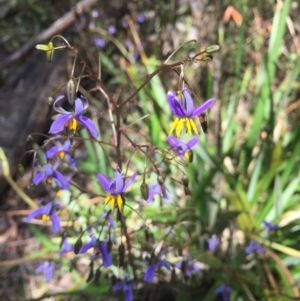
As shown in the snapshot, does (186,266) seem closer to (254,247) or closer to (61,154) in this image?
(254,247)

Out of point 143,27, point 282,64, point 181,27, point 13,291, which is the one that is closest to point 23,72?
point 143,27

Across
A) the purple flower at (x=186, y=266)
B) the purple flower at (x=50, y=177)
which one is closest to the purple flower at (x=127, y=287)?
the purple flower at (x=186, y=266)

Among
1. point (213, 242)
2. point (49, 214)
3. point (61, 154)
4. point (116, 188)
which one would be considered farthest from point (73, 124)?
point (213, 242)

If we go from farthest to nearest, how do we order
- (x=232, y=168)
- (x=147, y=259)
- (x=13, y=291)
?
(x=232, y=168)
(x=13, y=291)
(x=147, y=259)

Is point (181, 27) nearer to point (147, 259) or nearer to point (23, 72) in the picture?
point (23, 72)

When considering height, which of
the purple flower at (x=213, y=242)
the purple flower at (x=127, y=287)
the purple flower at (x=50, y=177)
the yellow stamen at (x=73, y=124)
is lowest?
the purple flower at (x=213, y=242)

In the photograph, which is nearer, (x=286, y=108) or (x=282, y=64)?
(x=286, y=108)

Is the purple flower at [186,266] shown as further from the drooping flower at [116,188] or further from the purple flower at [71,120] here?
the purple flower at [71,120]

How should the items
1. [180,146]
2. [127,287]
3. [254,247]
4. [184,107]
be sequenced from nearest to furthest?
1. [184,107]
2. [180,146]
3. [127,287]
4. [254,247]
